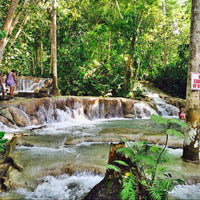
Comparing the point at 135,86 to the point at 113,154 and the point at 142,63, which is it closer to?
the point at 142,63

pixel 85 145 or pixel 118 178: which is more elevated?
pixel 118 178

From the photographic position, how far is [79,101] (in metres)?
11.0

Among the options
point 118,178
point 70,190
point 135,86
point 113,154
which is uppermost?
point 135,86

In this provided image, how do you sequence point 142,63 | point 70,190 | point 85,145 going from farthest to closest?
point 142,63 → point 85,145 → point 70,190

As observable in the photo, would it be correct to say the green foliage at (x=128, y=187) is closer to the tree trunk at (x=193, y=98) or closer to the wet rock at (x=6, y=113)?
the tree trunk at (x=193, y=98)

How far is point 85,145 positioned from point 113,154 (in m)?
2.85

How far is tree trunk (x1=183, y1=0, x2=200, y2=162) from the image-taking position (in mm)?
3879

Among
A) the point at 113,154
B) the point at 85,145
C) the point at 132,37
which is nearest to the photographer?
the point at 113,154

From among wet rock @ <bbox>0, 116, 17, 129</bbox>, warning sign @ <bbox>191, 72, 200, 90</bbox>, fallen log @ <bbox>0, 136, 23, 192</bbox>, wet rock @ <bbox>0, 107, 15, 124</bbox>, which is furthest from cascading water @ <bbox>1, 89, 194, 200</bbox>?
warning sign @ <bbox>191, 72, 200, 90</bbox>

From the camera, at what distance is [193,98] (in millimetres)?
3951

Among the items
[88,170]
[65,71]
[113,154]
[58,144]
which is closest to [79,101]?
[65,71]

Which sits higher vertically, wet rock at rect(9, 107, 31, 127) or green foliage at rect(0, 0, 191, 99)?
green foliage at rect(0, 0, 191, 99)

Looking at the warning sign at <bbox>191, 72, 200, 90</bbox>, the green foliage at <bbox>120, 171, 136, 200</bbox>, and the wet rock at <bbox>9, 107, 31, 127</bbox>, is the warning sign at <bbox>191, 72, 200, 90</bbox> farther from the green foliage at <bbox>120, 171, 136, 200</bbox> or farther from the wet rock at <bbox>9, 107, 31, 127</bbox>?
the wet rock at <bbox>9, 107, 31, 127</bbox>

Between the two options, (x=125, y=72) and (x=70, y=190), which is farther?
(x=125, y=72)
